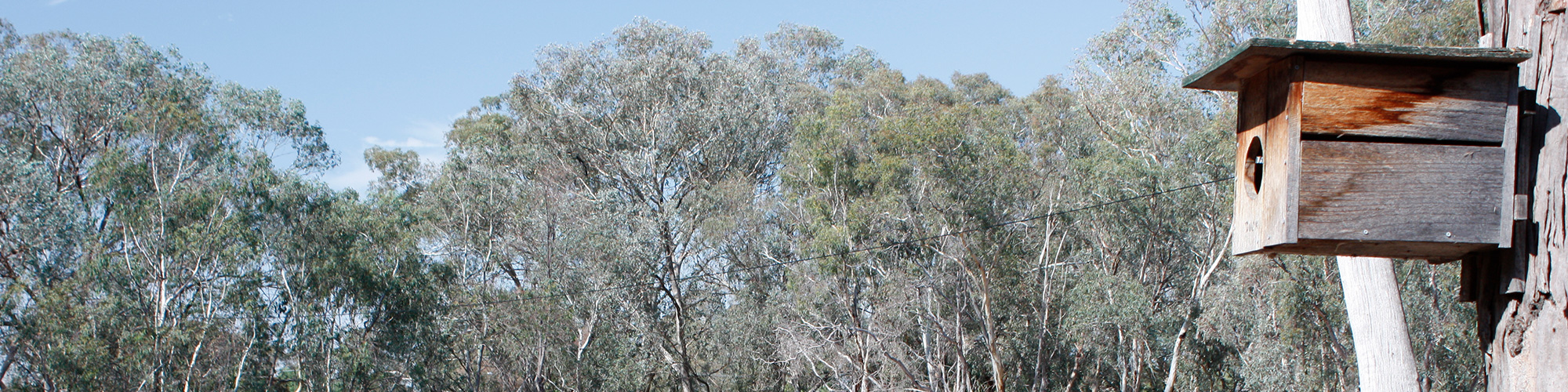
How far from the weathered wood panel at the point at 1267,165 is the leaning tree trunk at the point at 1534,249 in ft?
1.44

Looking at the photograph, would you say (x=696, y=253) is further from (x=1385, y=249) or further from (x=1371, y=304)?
(x=1385, y=249)

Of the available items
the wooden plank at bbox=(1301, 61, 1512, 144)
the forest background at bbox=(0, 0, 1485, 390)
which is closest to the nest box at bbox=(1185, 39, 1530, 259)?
the wooden plank at bbox=(1301, 61, 1512, 144)

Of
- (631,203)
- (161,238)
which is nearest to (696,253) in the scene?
(631,203)

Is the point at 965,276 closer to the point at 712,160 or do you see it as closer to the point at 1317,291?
the point at 1317,291

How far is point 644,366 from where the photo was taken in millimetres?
20578

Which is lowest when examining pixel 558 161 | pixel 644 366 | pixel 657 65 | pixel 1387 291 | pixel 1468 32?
pixel 1387 291

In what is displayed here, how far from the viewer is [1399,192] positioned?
7.59ft

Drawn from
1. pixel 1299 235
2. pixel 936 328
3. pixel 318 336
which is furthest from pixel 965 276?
pixel 1299 235

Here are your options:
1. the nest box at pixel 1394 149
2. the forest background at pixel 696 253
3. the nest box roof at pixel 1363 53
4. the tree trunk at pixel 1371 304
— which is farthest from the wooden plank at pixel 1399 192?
the forest background at pixel 696 253

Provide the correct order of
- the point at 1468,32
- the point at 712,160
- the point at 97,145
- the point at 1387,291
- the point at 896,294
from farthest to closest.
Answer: the point at 712,160
the point at 97,145
the point at 896,294
the point at 1468,32
the point at 1387,291

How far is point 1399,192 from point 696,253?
19495 millimetres

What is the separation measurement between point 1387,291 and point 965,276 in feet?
39.5

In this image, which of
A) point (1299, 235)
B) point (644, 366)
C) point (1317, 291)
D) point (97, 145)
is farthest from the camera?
point (644, 366)

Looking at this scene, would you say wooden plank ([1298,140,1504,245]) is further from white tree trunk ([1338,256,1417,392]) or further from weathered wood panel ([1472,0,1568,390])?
white tree trunk ([1338,256,1417,392])
